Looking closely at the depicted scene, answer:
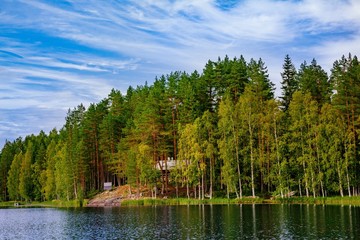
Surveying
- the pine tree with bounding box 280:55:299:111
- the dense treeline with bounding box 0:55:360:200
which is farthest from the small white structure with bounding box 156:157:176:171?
the pine tree with bounding box 280:55:299:111

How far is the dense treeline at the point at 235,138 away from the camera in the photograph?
74062 mm

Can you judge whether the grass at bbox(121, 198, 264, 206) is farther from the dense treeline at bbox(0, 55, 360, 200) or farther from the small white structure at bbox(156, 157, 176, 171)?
the small white structure at bbox(156, 157, 176, 171)

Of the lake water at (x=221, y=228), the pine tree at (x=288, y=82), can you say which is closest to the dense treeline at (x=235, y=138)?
the pine tree at (x=288, y=82)

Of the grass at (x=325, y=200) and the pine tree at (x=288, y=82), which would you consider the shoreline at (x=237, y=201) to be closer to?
the grass at (x=325, y=200)

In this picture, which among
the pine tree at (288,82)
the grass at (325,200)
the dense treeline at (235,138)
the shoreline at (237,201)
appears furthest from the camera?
the pine tree at (288,82)

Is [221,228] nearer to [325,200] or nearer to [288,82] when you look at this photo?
[325,200]

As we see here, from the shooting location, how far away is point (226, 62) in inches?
4215

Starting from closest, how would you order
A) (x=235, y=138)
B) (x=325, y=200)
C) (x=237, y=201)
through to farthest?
(x=325, y=200) → (x=237, y=201) → (x=235, y=138)

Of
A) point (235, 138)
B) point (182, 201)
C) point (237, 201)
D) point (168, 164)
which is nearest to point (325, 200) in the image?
point (237, 201)

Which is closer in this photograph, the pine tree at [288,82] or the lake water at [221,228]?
the lake water at [221,228]

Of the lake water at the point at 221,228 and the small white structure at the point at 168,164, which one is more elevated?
the small white structure at the point at 168,164

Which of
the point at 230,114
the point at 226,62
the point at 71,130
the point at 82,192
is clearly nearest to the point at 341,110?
the point at 230,114

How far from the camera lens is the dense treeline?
74.1 metres

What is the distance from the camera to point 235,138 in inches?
3255
